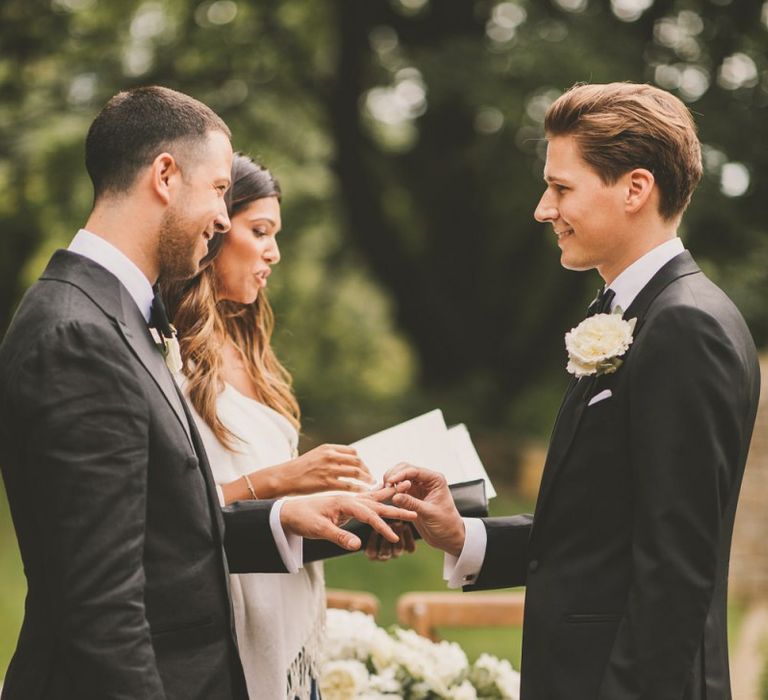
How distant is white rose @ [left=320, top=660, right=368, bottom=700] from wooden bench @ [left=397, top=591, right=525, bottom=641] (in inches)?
29.7

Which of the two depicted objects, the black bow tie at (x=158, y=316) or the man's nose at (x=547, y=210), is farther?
the man's nose at (x=547, y=210)

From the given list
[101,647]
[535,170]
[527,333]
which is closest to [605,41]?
[535,170]

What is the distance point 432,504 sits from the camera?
3184 millimetres

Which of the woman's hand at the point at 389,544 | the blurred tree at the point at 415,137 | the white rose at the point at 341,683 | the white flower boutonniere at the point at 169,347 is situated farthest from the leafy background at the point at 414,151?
the white flower boutonniere at the point at 169,347

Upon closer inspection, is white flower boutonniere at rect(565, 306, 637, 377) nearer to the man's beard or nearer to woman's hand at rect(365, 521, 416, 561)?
the man's beard

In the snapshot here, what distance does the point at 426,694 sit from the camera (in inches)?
156

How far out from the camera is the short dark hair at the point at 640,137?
2.57 m

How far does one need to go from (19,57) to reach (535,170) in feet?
17.3

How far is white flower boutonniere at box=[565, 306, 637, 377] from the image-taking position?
2.47 m

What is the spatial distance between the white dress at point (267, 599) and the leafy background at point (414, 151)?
185 inches

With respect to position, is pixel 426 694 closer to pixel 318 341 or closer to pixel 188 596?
pixel 188 596

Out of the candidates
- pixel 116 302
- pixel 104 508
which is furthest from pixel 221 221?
pixel 104 508

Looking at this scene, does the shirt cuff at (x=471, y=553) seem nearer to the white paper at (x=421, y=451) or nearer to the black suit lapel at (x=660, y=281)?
the white paper at (x=421, y=451)

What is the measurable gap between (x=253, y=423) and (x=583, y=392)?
1238 millimetres
